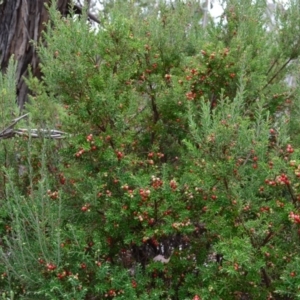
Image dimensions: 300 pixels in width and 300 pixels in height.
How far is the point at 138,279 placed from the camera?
297cm

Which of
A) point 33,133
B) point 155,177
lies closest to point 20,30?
point 33,133

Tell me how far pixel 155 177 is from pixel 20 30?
3.06 meters

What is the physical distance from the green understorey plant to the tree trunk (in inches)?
71.5

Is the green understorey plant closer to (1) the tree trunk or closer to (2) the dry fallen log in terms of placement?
(2) the dry fallen log

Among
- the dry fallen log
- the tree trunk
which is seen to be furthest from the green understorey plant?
the tree trunk

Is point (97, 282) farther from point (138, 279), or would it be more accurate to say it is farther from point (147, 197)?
point (147, 197)

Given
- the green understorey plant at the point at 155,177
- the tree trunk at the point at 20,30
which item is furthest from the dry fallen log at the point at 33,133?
the tree trunk at the point at 20,30

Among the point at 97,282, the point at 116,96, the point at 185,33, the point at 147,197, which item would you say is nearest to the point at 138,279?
the point at 97,282

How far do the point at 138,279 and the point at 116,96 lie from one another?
1.04 meters

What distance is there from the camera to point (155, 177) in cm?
291

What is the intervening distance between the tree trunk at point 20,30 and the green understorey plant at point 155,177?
182cm

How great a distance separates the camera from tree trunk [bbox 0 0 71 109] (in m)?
5.29

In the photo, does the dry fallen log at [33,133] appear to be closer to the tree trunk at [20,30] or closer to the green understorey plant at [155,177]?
the green understorey plant at [155,177]

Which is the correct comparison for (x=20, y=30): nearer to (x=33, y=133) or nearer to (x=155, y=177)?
(x=33, y=133)
